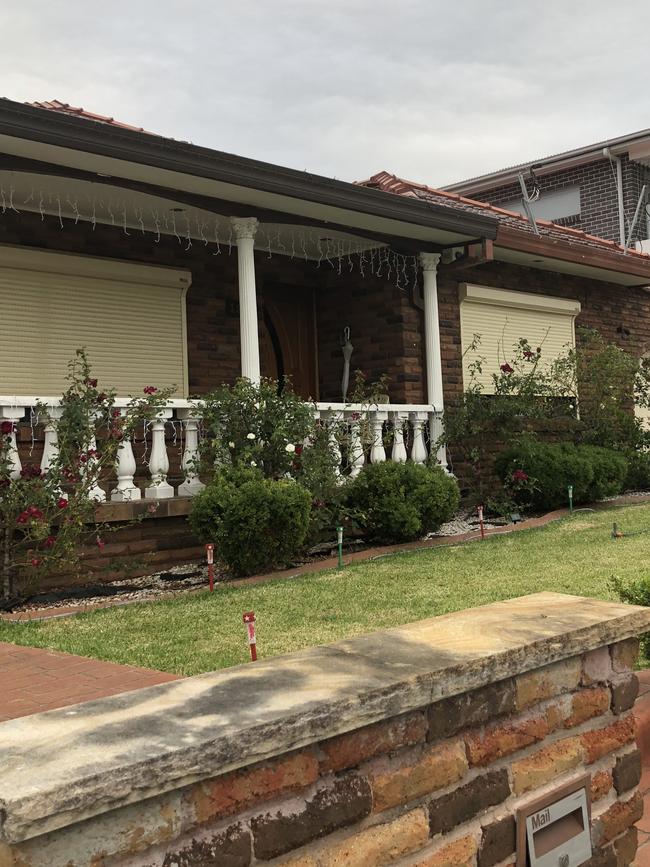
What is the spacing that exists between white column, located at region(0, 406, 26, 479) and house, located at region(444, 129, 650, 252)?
14361 millimetres

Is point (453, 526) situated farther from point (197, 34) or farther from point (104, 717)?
point (104, 717)

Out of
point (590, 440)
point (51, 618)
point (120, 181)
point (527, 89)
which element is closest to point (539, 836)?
point (51, 618)

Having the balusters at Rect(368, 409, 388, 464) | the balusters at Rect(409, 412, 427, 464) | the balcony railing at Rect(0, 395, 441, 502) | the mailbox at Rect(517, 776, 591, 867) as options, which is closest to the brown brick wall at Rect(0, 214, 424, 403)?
the balusters at Rect(409, 412, 427, 464)

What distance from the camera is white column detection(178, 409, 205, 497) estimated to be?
8.37 m

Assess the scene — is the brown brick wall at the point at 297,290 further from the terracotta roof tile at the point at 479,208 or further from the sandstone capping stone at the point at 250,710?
the sandstone capping stone at the point at 250,710

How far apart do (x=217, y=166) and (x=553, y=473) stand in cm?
527

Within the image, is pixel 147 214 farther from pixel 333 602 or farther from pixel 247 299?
pixel 333 602

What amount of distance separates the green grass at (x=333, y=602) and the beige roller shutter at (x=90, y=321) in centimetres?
387

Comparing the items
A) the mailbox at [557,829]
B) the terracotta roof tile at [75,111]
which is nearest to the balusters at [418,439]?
the terracotta roof tile at [75,111]

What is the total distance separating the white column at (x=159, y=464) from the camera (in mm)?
8234

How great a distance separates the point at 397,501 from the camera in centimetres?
895

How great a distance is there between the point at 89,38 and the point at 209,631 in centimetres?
981

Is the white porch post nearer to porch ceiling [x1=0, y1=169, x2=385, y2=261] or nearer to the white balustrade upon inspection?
porch ceiling [x1=0, y1=169, x2=385, y2=261]

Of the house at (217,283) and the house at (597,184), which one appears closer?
the house at (217,283)
